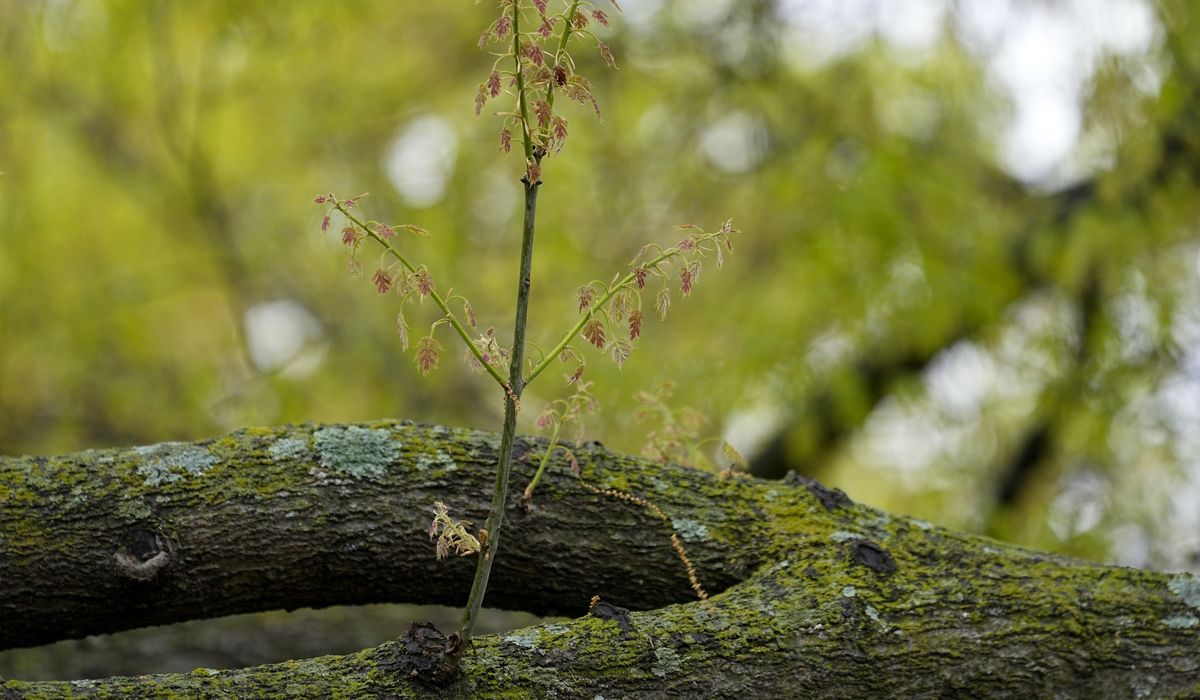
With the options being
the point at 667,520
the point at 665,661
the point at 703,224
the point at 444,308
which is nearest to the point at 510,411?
the point at 444,308

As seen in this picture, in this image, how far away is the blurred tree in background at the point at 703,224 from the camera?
16.3 feet

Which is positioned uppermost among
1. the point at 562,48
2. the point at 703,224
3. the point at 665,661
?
the point at 703,224

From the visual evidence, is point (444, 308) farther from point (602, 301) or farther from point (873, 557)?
point (873, 557)

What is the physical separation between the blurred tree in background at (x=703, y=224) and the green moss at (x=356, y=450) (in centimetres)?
264

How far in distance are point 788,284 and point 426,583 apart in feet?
11.0

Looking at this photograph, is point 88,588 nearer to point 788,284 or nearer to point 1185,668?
point 1185,668

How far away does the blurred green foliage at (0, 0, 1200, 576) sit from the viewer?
497 centimetres

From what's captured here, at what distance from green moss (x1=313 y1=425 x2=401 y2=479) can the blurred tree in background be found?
8.68ft

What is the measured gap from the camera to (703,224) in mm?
5715

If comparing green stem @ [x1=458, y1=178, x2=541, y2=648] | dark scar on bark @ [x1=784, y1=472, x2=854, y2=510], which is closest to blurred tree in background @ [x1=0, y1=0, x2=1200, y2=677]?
dark scar on bark @ [x1=784, y1=472, x2=854, y2=510]

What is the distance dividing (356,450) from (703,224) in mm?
3764

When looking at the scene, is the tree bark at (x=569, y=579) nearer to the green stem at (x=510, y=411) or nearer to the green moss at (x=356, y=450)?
the green moss at (x=356, y=450)

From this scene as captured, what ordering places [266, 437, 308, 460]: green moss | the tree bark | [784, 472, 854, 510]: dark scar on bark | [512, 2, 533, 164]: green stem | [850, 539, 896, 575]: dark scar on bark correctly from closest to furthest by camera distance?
1. [512, 2, 533, 164]: green stem
2. the tree bark
3. [266, 437, 308, 460]: green moss
4. [850, 539, 896, 575]: dark scar on bark
5. [784, 472, 854, 510]: dark scar on bark

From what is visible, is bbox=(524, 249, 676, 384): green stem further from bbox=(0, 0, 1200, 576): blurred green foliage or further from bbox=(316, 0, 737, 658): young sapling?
bbox=(0, 0, 1200, 576): blurred green foliage
